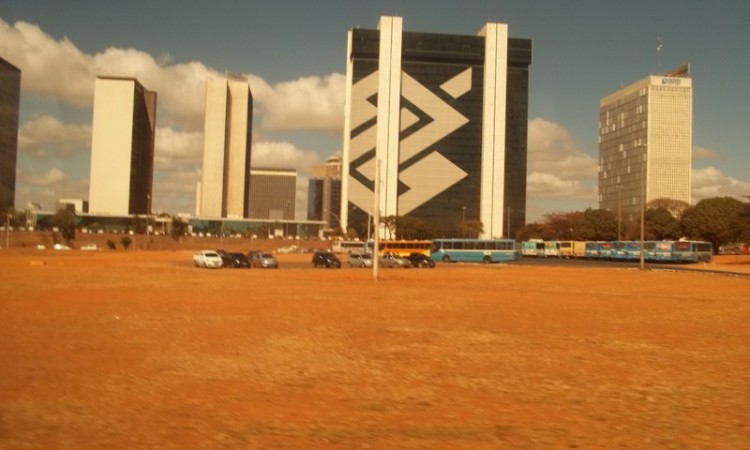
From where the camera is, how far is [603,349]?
12203 millimetres

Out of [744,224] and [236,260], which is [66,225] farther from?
[744,224]

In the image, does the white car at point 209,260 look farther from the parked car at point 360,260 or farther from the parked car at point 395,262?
the parked car at point 395,262

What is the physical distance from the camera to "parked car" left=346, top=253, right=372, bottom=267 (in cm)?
5312

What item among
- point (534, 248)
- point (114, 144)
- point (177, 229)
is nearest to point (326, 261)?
point (534, 248)

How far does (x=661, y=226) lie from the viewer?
98250 mm

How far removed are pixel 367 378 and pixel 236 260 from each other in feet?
143

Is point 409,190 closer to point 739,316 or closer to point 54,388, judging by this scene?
point 739,316

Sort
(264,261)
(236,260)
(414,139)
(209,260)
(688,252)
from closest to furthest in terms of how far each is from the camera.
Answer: (209,260) → (264,261) → (236,260) → (688,252) → (414,139)

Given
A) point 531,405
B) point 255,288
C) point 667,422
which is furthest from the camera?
point 255,288

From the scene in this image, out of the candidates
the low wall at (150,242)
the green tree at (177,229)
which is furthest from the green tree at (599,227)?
the green tree at (177,229)

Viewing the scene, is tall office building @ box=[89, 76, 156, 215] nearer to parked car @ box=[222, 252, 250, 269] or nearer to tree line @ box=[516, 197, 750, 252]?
tree line @ box=[516, 197, 750, 252]

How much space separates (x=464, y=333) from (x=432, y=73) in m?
129

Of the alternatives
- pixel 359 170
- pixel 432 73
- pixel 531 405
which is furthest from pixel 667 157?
pixel 531 405

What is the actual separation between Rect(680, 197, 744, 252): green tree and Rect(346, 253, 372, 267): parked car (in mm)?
52939
